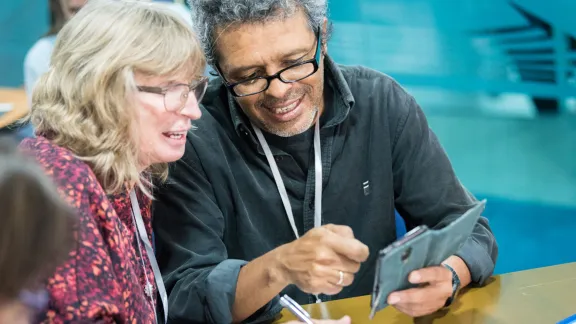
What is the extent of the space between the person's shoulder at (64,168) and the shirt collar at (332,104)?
66 cm

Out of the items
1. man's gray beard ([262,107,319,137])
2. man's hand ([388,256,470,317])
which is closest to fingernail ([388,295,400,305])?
man's hand ([388,256,470,317])

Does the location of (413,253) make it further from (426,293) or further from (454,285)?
(454,285)

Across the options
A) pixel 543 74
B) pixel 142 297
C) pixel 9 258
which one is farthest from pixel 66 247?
pixel 543 74

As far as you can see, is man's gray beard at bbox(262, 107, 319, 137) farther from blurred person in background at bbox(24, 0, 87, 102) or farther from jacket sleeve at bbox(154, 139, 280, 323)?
blurred person in background at bbox(24, 0, 87, 102)

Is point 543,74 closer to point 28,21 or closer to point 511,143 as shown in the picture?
point 511,143

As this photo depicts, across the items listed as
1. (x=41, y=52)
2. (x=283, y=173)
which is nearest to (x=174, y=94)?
(x=283, y=173)

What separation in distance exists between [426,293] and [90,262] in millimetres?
811

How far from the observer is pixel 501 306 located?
1870 mm

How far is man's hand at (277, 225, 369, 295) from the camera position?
1.57 metres

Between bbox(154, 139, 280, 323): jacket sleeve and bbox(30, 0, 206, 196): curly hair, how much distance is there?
0.29 meters

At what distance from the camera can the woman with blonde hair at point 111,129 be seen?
146cm

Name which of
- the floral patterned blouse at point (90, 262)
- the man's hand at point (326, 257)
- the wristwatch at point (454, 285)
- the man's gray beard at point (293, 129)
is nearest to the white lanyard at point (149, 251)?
the floral patterned blouse at point (90, 262)

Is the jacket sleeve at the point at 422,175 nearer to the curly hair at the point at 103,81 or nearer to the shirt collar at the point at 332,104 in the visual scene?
the shirt collar at the point at 332,104

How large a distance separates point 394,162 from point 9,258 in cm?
140
